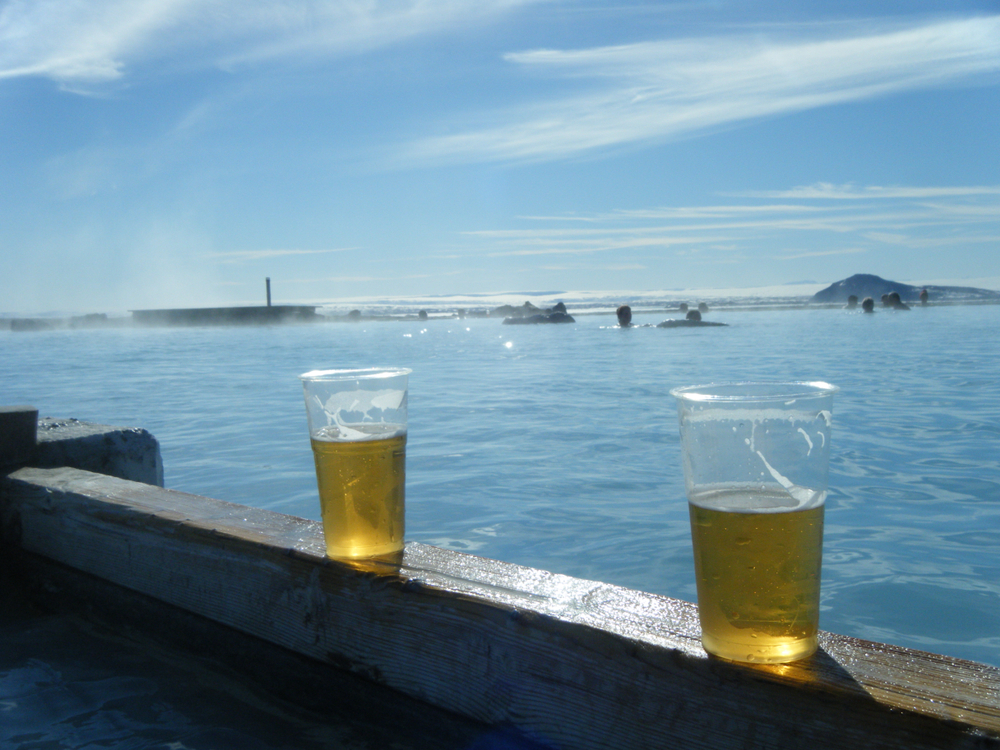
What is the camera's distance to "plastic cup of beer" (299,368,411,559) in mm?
1483

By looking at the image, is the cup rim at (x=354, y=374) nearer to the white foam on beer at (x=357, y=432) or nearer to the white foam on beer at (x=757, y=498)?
the white foam on beer at (x=357, y=432)

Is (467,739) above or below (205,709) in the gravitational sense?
above

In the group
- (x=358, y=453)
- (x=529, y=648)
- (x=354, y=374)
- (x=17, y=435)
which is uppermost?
(x=354, y=374)

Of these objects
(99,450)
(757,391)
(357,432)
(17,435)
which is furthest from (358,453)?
(99,450)

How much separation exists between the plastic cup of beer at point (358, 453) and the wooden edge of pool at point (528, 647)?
7 cm

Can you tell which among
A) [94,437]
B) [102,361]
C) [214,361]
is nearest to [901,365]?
[94,437]

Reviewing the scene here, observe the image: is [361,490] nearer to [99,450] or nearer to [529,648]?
[529,648]

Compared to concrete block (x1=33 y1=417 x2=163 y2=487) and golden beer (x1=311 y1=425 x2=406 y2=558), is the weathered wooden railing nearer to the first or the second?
golden beer (x1=311 y1=425 x2=406 y2=558)

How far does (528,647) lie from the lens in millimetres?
1241

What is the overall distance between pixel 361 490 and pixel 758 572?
81cm

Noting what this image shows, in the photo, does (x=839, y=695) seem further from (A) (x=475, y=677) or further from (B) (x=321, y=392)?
(B) (x=321, y=392)

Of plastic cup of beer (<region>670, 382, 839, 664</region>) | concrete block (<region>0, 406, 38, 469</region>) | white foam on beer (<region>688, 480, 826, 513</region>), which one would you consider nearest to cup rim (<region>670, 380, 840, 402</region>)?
plastic cup of beer (<region>670, 382, 839, 664</region>)

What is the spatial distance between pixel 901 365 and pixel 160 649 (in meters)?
12.5

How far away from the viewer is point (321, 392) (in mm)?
1521
